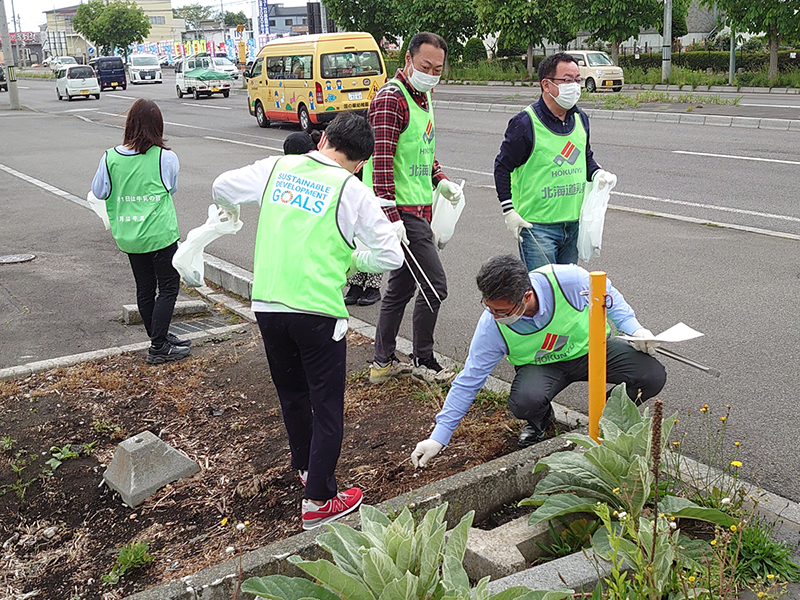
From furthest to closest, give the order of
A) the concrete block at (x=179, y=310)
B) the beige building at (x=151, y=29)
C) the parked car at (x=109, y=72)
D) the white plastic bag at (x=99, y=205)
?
the beige building at (x=151, y=29)
the parked car at (x=109, y=72)
the concrete block at (x=179, y=310)
the white plastic bag at (x=99, y=205)

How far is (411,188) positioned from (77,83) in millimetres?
39593

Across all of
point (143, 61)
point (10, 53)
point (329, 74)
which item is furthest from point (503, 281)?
point (143, 61)

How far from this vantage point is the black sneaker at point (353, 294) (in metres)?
7.07

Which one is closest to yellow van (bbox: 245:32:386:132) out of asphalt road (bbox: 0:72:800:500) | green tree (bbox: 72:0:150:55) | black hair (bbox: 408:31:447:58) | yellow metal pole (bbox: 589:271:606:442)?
asphalt road (bbox: 0:72:800:500)

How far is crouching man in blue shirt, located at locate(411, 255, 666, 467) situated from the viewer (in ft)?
11.9

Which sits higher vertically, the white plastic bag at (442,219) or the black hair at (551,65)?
the black hair at (551,65)

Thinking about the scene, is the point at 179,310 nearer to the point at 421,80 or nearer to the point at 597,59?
the point at 421,80

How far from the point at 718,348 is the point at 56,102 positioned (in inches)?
1587

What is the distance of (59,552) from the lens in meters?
3.59

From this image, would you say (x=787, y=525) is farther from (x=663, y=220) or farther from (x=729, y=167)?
(x=729, y=167)

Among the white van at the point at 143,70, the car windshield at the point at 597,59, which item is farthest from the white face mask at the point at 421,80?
the white van at the point at 143,70

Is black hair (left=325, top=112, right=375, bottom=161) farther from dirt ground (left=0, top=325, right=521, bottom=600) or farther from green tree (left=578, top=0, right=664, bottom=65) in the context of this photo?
green tree (left=578, top=0, right=664, bottom=65)

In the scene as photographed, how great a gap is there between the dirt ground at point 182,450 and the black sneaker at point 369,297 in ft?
4.41

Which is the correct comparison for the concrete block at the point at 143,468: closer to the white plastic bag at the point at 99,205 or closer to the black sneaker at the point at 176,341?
the black sneaker at the point at 176,341
